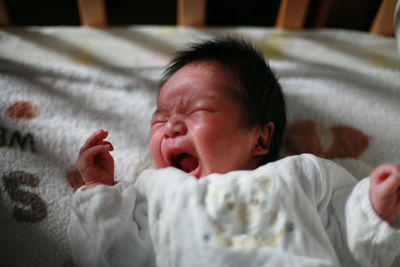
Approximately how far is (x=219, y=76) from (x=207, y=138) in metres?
0.15

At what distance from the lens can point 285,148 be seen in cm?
105

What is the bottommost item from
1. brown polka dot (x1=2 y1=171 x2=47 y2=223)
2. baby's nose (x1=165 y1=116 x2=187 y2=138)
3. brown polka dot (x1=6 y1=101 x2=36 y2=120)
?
brown polka dot (x1=2 y1=171 x2=47 y2=223)

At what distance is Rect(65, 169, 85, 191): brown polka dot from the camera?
3.14ft

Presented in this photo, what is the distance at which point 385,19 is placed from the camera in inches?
49.6

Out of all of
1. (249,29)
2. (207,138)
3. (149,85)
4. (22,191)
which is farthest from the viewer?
(249,29)

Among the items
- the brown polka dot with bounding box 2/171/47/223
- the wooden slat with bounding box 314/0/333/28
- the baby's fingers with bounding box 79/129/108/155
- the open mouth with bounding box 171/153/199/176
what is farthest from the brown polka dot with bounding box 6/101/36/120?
the wooden slat with bounding box 314/0/333/28

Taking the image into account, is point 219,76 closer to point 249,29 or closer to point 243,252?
point 243,252

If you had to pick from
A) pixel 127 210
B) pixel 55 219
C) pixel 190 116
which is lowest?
pixel 55 219

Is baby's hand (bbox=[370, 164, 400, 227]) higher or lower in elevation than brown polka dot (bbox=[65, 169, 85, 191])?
higher

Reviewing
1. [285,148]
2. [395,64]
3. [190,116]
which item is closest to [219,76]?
[190,116]

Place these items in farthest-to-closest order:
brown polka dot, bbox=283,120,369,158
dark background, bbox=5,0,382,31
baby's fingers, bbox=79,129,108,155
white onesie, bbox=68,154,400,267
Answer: dark background, bbox=5,0,382,31 < brown polka dot, bbox=283,120,369,158 < baby's fingers, bbox=79,129,108,155 < white onesie, bbox=68,154,400,267

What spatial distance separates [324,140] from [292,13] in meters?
0.42

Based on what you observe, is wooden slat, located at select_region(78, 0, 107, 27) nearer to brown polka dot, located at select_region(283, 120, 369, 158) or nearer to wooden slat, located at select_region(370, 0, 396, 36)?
brown polka dot, located at select_region(283, 120, 369, 158)

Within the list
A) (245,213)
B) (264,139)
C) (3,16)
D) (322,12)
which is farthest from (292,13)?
(3,16)
